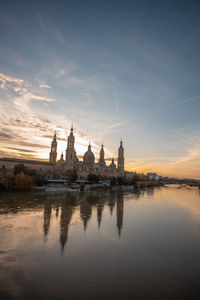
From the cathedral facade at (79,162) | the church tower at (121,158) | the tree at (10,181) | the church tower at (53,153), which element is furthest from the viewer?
the church tower at (121,158)

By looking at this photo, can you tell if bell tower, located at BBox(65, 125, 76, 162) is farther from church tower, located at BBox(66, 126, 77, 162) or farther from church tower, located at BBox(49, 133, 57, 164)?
church tower, located at BBox(49, 133, 57, 164)

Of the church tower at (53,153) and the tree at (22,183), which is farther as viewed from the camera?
the church tower at (53,153)

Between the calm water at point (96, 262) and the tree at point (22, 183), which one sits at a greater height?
the tree at point (22, 183)

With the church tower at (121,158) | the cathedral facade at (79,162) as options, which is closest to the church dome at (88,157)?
the cathedral facade at (79,162)

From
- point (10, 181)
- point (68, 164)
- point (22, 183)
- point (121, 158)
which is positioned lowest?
point (22, 183)

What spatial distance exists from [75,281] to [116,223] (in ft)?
29.0

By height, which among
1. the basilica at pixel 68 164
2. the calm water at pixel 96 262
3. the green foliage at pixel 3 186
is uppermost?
the basilica at pixel 68 164

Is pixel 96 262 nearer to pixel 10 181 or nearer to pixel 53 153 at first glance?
pixel 10 181

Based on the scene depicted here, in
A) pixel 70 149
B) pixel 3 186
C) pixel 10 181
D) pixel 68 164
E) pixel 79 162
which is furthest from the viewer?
pixel 79 162

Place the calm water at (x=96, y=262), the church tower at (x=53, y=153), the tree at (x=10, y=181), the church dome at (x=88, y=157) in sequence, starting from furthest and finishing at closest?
1. the church dome at (x=88, y=157)
2. the church tower at (x=53, y=153)
3. the tree at (x=10, y=181)
4. the calm water at (x=96, y=262)

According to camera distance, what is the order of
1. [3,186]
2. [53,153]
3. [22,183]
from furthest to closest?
1. [53,153]
2. [22,183]
3. [3,186]

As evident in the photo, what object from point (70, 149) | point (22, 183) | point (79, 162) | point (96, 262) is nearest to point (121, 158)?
point (79, 162)

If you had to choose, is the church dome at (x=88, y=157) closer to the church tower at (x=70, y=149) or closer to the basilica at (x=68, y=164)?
the basilica at (x=68, y=164)

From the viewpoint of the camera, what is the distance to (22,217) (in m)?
14.3
